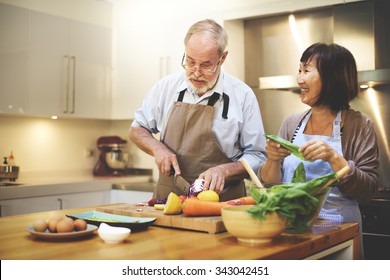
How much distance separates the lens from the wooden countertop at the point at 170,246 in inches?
51.6

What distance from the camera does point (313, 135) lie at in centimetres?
202

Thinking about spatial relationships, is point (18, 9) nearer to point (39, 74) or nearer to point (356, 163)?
point (39, 74)

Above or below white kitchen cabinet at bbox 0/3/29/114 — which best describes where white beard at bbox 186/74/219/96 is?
below

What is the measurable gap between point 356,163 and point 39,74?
251cm

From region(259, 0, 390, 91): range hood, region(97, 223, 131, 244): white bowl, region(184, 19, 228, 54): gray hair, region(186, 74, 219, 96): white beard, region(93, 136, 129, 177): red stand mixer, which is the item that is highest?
region(259, 0, 390, 91): range hood

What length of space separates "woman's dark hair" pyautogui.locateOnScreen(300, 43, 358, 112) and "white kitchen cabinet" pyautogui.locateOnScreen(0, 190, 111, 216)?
6.74 ft

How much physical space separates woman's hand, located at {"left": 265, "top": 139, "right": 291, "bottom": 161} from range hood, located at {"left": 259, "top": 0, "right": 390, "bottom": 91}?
146cm

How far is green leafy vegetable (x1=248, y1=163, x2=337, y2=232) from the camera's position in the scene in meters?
1.39

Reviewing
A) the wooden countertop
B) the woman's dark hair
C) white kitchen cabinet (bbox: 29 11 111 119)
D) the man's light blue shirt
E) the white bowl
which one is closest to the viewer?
the wooden countertop

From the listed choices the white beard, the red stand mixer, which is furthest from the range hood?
the red stand mixer

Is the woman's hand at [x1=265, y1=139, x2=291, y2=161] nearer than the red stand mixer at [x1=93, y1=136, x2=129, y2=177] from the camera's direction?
Yes

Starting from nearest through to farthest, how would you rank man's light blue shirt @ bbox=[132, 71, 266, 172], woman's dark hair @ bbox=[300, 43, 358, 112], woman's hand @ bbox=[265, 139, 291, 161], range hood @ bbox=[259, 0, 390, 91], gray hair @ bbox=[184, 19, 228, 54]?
woman's hand @ bbox=[265, 139, 291, 161] < woman's dark hair @ bbox=[300, 43, 358, 112] < gray hair @ bbox=[184, 19, 228, 54] < man's light blue shirt @ bbox=[132, 71, 266, 172] < range hood @ bbox=[259, 0, 390, 91]

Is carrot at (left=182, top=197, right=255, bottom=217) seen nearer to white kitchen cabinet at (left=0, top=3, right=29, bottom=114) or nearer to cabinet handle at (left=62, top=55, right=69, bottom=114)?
white kitchen cabinet at (left=0, top=3, right=29, bottom=114)

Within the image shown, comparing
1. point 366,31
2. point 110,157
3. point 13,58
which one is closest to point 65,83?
point 13,58
